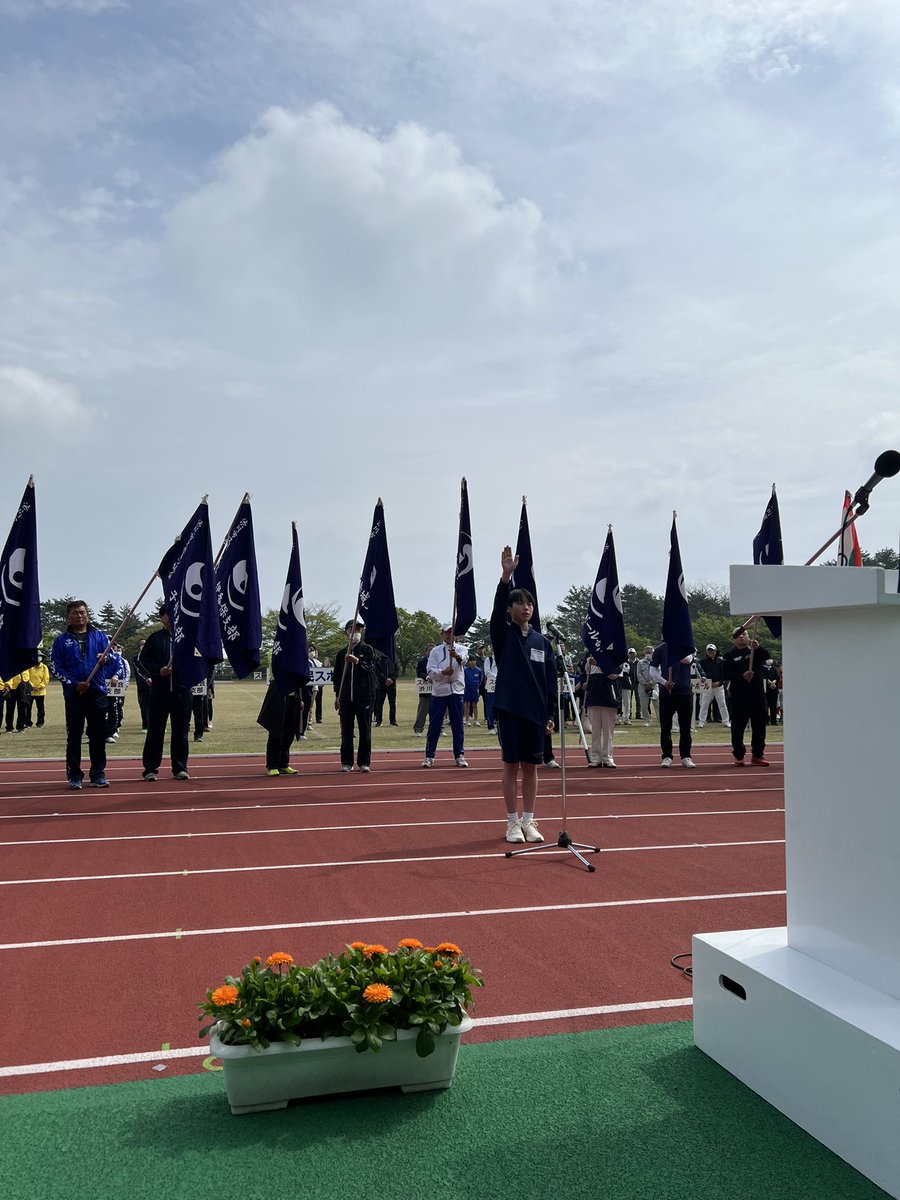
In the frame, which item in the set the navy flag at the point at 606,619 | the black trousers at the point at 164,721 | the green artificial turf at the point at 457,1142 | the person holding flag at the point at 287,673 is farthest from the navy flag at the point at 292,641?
the green artificial turf at the point at 457,1142

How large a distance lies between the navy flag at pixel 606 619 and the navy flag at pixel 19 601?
7.80 metres

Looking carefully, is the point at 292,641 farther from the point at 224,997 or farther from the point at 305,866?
the point at 224,997

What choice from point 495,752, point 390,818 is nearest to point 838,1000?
point 390,818

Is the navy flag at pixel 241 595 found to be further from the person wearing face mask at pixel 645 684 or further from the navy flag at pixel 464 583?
the person wearing face mask at pixel 645 684

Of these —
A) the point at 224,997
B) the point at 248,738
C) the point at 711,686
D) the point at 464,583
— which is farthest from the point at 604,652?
the point at 224,997

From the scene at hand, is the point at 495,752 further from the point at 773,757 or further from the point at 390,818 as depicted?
the point at 390,818

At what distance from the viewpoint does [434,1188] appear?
8.93ft

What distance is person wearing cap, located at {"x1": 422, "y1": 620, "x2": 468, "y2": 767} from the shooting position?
14242mm

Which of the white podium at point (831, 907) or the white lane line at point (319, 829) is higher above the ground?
the white podium at point (831, 907)

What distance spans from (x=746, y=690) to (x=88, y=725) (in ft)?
32.4

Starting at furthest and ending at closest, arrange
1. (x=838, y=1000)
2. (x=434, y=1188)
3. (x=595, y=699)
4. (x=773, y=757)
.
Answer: (x=773, y=757) → (x=595, y=699) → (x=838, y=1000) → (x=434, y=1188)

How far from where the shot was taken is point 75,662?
11570 millimetres

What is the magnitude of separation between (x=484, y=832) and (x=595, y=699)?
19.9 ft

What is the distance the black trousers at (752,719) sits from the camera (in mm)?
15281
